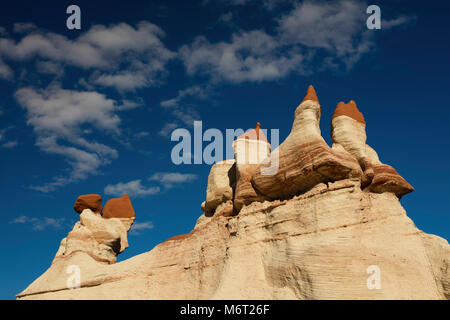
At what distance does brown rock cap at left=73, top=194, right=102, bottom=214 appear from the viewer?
32.6 meters

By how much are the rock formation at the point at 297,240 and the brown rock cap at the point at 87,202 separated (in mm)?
5734

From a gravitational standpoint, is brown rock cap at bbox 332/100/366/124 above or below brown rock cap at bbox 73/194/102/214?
above

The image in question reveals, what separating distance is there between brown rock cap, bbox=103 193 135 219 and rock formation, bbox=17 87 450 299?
7.26 metres

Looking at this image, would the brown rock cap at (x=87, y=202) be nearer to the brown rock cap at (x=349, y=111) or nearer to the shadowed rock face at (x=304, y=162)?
the shadowed rock face at (x=304, y=162)

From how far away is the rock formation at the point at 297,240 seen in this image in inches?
640

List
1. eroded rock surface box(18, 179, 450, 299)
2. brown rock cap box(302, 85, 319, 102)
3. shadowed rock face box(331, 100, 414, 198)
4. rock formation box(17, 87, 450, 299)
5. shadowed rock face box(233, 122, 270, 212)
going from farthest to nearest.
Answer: shadowed rock face box(233, 122, 270, 212), brown rock cap box(302, 85, 319, 102), shadowed rock face box(331, 100, 414, 198), rock formation box(17, 87, 450, 299), eroded rock surface box(18, 179, 450, 299)

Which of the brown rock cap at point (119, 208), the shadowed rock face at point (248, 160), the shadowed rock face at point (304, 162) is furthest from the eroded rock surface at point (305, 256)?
the brown rock cap at point (119, 208)

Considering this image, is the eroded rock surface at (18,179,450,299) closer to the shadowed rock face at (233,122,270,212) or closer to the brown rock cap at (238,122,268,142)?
the shadowed rock face at (233,122,270,212)

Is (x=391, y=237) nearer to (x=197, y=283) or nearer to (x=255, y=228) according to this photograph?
(x=255, y=228)

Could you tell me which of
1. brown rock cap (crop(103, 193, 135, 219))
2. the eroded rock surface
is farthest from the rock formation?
brown rock cap (crop(103, 193, 135, 219))

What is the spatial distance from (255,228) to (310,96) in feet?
21.8

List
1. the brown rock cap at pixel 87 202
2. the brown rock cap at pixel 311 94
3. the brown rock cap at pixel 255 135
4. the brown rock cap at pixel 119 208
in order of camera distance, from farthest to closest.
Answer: the brown rock cap at pixel 119 208, the brown rock cap at pixel 87 202, the brown rock cap at pixel 255 135, the brown rock cap at pixel 311 94

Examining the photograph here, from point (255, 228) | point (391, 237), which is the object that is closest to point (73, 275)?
point (255, 228)
